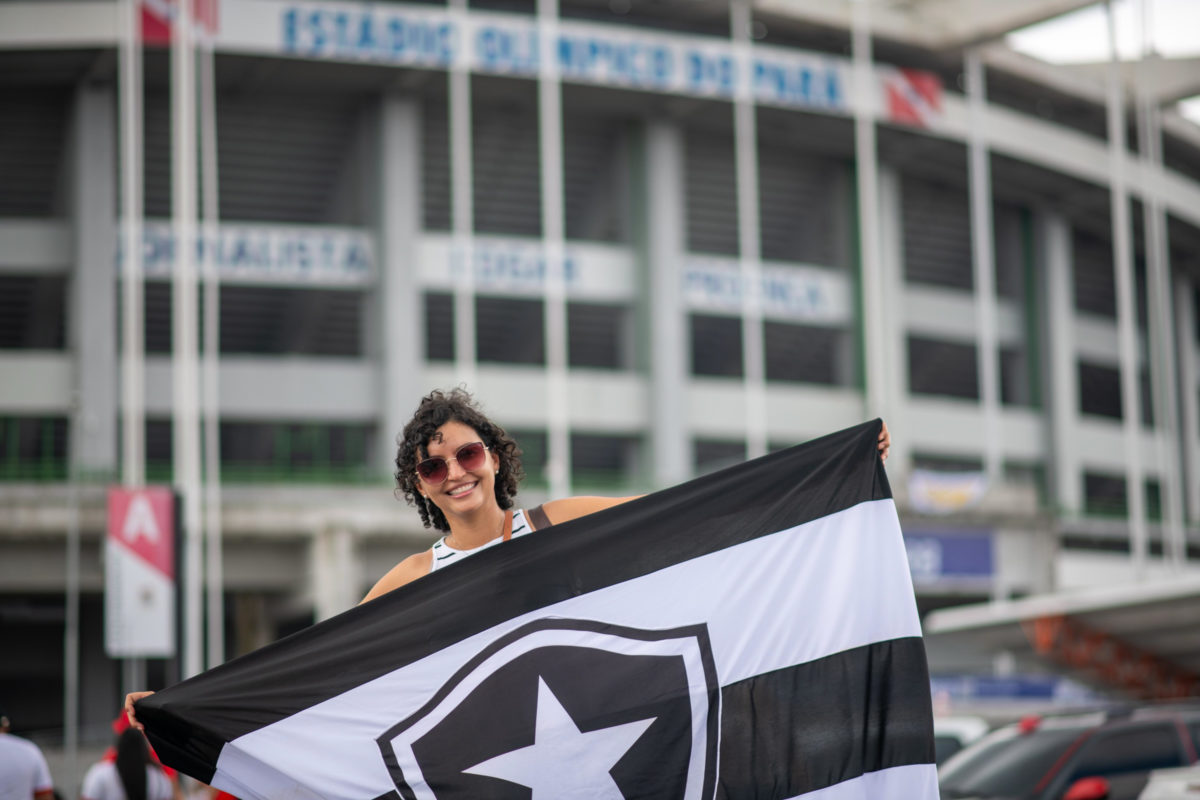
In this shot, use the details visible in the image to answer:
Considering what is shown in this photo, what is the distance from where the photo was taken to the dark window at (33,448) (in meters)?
33.1

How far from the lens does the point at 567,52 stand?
35.4 m

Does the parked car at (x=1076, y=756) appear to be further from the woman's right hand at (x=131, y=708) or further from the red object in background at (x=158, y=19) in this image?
the red object in background at (x=158, y=19)

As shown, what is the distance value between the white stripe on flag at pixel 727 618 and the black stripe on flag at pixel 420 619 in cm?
3

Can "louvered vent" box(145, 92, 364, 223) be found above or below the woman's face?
above

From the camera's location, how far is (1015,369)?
44906 mm

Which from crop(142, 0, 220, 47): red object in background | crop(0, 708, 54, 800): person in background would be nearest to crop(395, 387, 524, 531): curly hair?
crop(0, 708, 54, 800): person in background

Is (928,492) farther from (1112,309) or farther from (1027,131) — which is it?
(1112,309)

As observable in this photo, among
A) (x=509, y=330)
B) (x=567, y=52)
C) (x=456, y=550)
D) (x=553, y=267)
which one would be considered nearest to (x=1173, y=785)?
(x=456, y=550)

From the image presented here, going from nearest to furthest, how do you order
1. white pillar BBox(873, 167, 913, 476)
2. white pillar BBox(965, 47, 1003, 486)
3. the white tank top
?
the white tank top → white pillar BBox(965, 47, 1003, 486) → white pillar BBox(873, 167, 913, 476)

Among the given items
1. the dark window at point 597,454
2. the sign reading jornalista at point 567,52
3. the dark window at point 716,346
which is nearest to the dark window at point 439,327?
the dark window at point 597,454

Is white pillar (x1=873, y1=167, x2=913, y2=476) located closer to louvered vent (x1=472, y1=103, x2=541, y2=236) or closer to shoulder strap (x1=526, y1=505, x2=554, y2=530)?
louvered vent (x1=472, y1=103, x2=541, y2=236)

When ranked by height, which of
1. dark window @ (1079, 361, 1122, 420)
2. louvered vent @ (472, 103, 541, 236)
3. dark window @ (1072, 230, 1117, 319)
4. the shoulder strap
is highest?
louvered vent @ (472, 103, 541, 236)

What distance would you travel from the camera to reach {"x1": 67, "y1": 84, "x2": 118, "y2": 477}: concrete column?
33.9 meters

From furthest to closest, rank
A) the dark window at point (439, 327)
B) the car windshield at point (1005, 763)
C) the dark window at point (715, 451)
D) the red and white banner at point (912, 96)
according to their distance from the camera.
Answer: the dark window at point (715, 451) < the dark window at point (439, 327) < the red and white banner at point (912, 96) < the car windshield at point (1005, 763)
